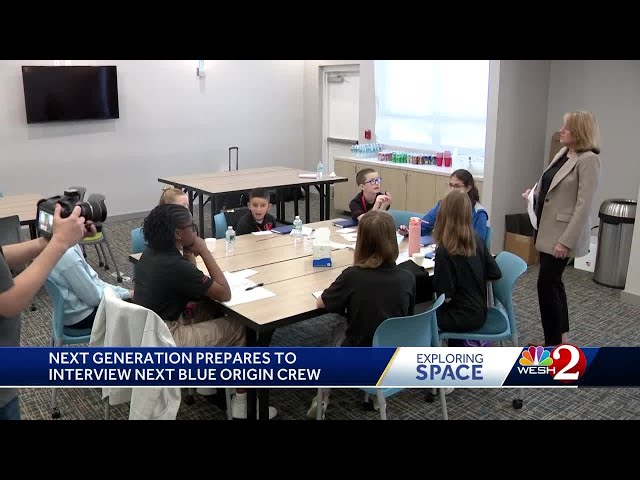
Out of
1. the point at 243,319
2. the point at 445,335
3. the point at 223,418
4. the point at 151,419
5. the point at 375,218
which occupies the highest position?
the point at 375,218

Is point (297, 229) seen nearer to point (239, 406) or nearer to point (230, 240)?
point (230, 240)

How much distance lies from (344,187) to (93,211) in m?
6.10

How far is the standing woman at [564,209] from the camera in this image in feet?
11.7

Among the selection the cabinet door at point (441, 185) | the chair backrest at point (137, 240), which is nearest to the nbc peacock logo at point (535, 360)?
the chair backrest at point (137, 240)

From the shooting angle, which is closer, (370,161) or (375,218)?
(375,218)

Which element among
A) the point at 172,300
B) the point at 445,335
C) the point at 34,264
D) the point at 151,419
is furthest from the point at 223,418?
the point at 34,264

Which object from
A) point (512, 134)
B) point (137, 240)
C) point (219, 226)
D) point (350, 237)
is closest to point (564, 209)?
point (350, 237)

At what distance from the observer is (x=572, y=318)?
184 inches

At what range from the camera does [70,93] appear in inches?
295

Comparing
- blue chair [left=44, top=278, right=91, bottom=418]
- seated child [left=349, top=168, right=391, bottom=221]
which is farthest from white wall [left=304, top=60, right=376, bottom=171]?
blue chair [left=44, top=278, right=91, bottom=418]

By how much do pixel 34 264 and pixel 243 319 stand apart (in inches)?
44.5
